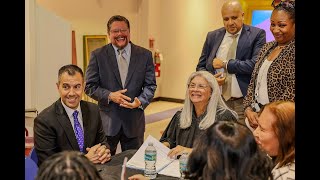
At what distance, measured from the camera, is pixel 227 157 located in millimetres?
1549

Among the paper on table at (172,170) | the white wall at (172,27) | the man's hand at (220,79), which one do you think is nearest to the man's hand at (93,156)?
the paper on table at (172,170)

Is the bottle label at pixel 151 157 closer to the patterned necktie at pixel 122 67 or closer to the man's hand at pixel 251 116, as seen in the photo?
the man's hand at pixel 251 116

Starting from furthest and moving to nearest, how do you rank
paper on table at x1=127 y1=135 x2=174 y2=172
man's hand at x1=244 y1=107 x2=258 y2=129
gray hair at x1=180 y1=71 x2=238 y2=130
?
man's hand at x1=244 y1=107 x2=258 y2=129 < gray hair at x1=180 y1=71 x2=238 y2=130 < paper on table at x1=127 y1=135 x2=174 y2=172

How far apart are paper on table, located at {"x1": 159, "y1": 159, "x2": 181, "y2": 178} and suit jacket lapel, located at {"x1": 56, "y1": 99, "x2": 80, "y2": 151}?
27.0 inches

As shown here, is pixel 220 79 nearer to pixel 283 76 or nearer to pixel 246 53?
pixel 246 53

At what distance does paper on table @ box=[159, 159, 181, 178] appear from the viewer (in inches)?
98.2

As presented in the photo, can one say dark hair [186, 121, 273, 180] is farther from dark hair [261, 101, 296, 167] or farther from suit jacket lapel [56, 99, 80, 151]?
suit jacket lapel [56, 99, 80, 151]

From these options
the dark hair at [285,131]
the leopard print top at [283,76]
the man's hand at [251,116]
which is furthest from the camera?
the man's hand at [251,116]

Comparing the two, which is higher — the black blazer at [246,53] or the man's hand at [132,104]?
the black blazer at [246,53]

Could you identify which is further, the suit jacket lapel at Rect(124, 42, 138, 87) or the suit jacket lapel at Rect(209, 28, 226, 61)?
the suit jacket lapel at Rect(209, 28, 226, 61)

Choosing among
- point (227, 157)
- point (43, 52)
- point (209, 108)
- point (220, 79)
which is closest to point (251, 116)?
point (209, 108)

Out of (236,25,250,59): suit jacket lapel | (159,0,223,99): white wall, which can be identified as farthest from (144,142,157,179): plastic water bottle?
(159,0,223,99): white wall

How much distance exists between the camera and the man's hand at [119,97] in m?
3.68

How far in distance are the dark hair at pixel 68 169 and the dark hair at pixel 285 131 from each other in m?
1.00
